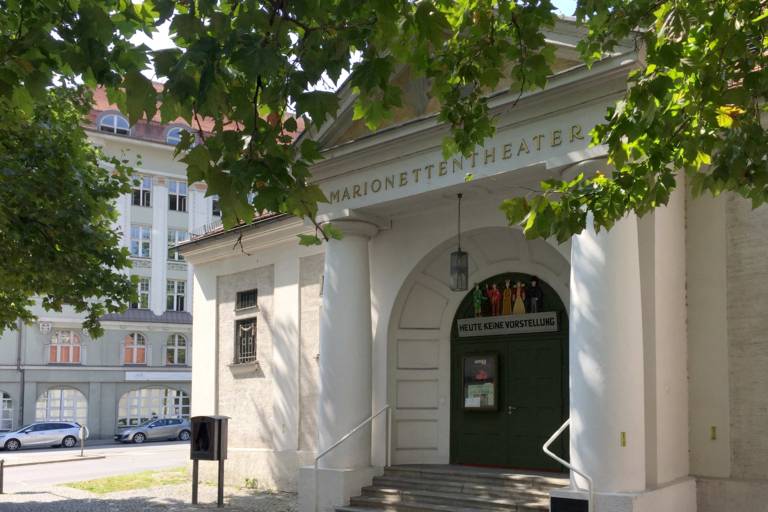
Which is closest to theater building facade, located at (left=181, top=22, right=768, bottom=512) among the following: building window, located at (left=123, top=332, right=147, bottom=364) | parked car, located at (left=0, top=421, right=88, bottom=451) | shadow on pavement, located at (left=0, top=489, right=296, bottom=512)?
shadow on pavement, located at (left=0, top=489, right=296, bottom=512)

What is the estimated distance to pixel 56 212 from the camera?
1477 cm

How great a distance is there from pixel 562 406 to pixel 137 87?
31.8ft

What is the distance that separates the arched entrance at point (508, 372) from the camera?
1445 centimetres

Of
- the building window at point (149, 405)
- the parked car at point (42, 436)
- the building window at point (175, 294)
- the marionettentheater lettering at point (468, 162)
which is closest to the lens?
the marionettentheater lettering at point (468, 162)

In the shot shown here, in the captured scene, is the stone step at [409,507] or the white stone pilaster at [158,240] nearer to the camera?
the stone step at [409,507]

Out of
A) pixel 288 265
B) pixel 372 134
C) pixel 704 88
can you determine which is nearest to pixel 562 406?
pixel 372 134

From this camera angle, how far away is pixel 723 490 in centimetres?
1160

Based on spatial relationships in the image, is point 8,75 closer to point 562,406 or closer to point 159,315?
point 562,406

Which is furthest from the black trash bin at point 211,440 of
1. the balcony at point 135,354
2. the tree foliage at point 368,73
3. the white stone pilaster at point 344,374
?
the balcony at point 135,354

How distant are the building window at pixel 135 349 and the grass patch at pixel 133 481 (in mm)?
27089

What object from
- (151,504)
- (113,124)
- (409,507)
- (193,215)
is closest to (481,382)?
(409,507)

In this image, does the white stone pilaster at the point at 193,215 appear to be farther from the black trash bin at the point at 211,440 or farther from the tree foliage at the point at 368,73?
the tree foliage at the point at 368,73

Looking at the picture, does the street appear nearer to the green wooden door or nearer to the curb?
the curb

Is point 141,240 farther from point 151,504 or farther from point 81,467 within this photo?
point 151,504
